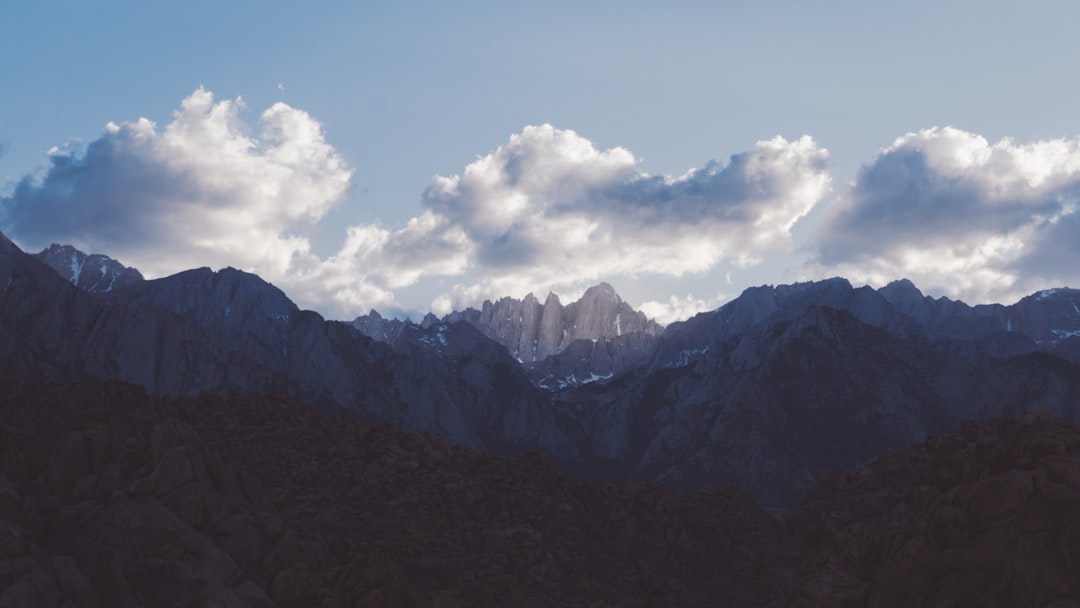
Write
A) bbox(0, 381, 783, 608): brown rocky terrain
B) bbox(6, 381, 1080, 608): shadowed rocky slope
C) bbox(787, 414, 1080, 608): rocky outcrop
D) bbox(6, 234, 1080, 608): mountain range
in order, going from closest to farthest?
Result: bbox(787, 414, 1080, 608): rocky outcrop < bbox(6, 381, 1080, 608): shadowed rocky slope < bbox(6, 234, 1080, 608): mountain range < bbox(0, 381, 783, 608): brown rocky terrain

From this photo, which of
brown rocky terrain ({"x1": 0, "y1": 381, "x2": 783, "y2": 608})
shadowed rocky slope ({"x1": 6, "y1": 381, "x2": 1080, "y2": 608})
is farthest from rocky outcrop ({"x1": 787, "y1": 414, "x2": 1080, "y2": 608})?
brown rocky terrain ({"x1": 0, "y1": 381, "x2": 783, "y2": 608})

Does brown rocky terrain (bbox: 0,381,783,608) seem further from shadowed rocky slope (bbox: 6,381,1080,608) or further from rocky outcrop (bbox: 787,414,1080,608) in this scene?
rocky outcrop (bbox: 787,414,1080,608)

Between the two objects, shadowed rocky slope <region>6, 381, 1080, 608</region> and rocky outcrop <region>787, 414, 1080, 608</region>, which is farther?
shadowed rocky slope <region>6, 381, 1080, 608</region>

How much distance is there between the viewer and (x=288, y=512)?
216 feet

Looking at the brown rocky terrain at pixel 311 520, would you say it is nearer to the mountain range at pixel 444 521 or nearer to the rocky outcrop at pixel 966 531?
the mountain range at pixel 444 521

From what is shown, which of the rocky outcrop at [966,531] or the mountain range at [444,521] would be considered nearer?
the rocky outcrop at [966,531]

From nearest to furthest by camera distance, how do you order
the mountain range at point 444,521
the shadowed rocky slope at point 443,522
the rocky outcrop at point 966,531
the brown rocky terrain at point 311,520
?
the rocky outcrop at point 966,531, the shadowed rocky slope at point 443,522, the mountain range at point 444,521, the brown rocky terrain at point 311,520

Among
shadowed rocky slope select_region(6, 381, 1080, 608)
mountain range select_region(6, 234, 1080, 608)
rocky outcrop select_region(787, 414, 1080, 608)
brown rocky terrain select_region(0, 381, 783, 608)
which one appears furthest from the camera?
brown rocky terrain select_region(0, 381, 783, 608)

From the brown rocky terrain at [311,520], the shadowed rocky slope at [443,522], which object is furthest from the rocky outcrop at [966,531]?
the brown rocky terrain at [311,520]

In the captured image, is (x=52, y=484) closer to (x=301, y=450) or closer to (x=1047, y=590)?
(x=301, y=450)

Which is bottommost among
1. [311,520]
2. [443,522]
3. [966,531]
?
[966,531]

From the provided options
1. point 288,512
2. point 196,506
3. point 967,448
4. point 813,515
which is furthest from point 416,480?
Answer: point 967,448

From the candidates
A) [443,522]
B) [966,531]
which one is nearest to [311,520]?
[443,522]

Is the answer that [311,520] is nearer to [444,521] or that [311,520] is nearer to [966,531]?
[444,521]
